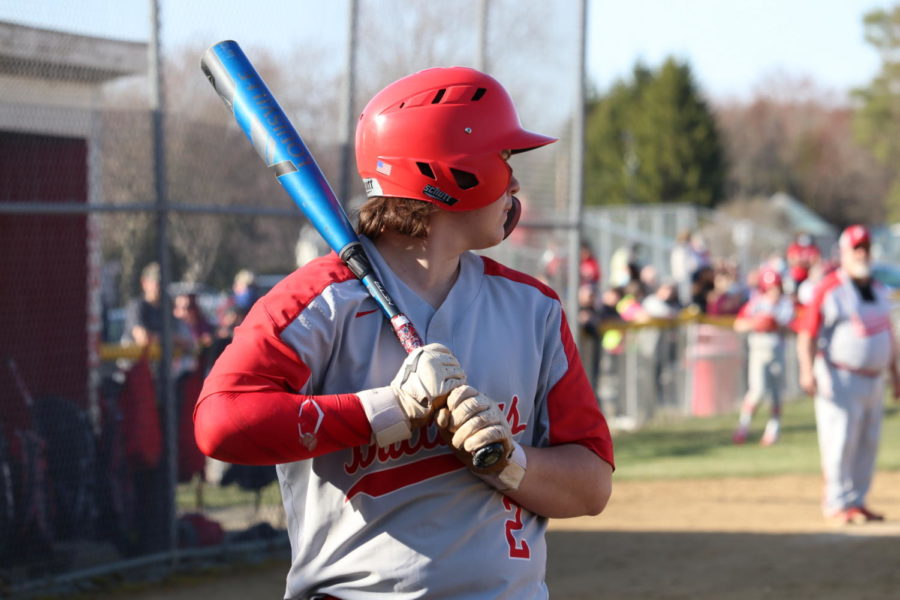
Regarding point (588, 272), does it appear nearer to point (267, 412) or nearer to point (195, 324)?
point (195, 324)

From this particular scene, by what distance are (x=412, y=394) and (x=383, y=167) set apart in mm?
535

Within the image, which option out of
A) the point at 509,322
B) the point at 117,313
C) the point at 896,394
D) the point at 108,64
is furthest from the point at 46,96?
the point at 896,394

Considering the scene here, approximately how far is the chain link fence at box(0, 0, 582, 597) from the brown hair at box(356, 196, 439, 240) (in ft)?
13.3

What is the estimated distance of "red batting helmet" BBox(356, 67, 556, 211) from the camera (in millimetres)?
2414

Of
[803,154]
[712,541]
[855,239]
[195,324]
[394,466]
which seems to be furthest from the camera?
[803,154]

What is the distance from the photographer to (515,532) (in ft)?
8.14

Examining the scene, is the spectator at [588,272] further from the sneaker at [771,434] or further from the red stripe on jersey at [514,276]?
the red stripe on jersey at [514,276]

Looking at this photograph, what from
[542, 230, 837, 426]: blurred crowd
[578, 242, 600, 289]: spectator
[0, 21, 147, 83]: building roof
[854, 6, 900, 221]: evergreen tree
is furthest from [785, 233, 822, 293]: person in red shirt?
[854, 6, 900, 221]: evergreen tree

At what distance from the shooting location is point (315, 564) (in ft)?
7.92

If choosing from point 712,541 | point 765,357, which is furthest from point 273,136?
point 765,357

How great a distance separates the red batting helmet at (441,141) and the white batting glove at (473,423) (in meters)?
0.46

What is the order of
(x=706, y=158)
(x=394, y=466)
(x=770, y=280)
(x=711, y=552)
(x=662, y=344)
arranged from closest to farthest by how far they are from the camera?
(x=394, y=466)
(x=711, y=552)
(x=770, y=280)
(x=662, y=344)
(x=706, y=158)

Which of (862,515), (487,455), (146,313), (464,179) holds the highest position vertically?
(464,179)

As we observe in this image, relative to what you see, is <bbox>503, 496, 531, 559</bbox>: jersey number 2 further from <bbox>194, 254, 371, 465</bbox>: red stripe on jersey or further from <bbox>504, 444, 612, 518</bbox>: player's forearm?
<bbox>194, 254, 371, 465</bbox>: red stripe on jersey
